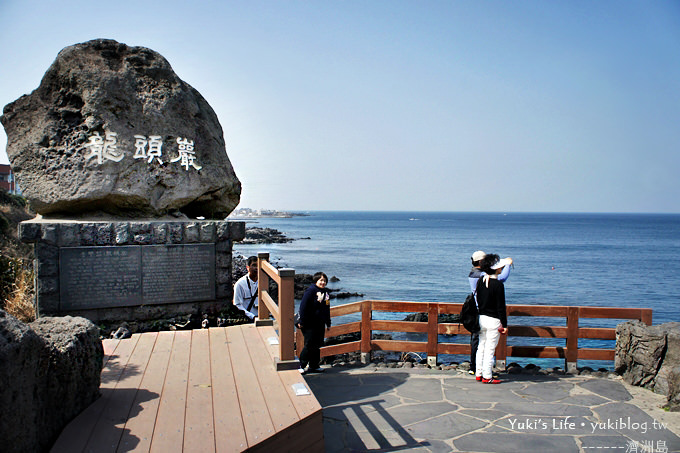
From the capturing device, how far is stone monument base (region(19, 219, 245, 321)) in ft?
24.5

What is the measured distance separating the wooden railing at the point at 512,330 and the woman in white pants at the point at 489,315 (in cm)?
56

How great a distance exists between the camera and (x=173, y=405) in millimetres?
4215

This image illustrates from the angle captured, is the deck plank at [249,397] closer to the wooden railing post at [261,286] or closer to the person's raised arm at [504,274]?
the wooden railing post at [261,286]

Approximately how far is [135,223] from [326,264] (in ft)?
106

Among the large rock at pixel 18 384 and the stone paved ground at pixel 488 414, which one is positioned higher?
the large rock at pixel 18 384

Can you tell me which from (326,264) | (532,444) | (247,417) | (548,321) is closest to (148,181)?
(247,417)

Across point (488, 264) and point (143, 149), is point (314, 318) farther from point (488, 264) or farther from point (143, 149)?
point (143, 149)

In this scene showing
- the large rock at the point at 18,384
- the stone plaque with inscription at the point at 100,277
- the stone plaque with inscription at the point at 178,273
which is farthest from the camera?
the stone plaque with inscription at the point at 178,273

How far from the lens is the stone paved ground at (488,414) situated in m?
4.99

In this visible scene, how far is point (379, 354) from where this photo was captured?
50.4ft

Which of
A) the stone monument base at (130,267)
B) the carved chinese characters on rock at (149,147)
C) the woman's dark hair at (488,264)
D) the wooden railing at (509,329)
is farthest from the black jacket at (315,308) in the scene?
the carved chinese characters on rock at (149,147)

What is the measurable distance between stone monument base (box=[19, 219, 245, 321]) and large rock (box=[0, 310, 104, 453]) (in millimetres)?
3702

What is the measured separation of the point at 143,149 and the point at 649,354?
330 inches

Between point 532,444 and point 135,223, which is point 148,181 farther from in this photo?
point 532,444
